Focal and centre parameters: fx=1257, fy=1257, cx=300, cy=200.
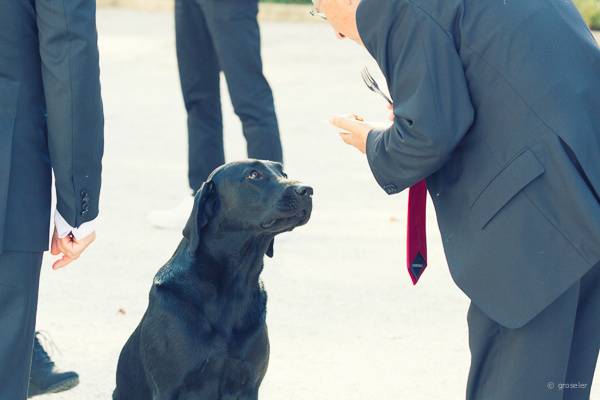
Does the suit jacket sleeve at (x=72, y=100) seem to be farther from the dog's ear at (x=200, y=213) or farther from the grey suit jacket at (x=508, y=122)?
the grey suit jacket at (x=508, y=122)

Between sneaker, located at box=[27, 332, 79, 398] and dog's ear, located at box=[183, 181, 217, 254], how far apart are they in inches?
35.3

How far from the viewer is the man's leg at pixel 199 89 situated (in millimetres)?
6824

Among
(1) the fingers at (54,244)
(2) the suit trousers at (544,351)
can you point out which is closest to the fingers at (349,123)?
(2) the suit trousers at (544,351)

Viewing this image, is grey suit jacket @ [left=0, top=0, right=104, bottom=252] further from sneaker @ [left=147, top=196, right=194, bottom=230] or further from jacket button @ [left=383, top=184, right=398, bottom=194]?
sneaker @ [left=147, top=196, right=194, bottom=230]

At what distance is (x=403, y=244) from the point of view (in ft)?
22.0

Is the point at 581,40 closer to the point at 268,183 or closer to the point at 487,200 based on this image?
the point at 487,200

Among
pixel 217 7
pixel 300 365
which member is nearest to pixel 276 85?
pixel 217 7

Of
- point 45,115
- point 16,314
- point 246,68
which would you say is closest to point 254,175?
point 45,115

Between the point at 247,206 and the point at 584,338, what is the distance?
1115mm

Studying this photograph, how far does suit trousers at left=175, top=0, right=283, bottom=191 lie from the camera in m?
6.50

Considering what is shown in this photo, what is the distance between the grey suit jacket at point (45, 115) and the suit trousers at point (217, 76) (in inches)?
121

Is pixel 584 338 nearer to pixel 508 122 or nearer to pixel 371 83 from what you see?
pixel 508 122

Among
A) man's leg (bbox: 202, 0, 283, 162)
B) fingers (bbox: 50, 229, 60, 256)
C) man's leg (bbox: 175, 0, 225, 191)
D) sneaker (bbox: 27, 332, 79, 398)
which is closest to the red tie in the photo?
fingers (bbox: 50, 229, 60, 256)

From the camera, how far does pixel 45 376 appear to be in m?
4.46
